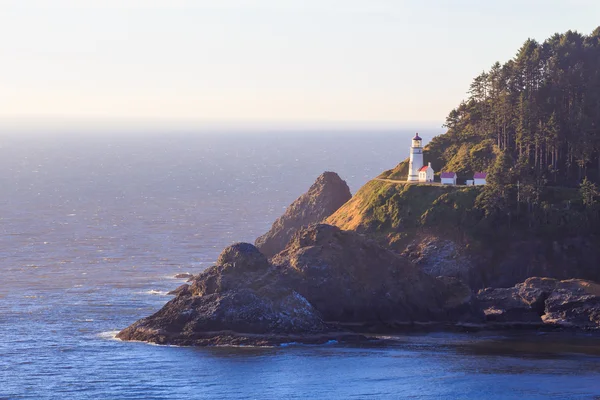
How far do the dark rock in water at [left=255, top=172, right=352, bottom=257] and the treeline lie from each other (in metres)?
17.1

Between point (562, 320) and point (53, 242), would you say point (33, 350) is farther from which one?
point (53, 242)

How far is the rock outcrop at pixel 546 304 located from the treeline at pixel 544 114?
20452 millimetres

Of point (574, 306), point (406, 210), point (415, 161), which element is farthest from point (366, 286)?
point (415, 161)

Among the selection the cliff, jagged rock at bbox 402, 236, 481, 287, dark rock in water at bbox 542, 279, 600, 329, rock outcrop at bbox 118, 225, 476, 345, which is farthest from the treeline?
A: rock outcrop at bbox 118, 225, 476, 345

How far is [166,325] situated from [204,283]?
19.7 feet

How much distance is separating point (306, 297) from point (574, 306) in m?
26.6

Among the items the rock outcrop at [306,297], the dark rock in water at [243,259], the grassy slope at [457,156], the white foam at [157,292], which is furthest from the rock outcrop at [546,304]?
the white foam at [157,292]

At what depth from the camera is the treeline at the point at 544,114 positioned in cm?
13175

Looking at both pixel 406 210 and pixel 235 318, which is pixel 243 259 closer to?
pixel 235 318

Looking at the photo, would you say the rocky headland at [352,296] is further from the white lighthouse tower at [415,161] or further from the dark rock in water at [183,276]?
the white lighthouse tower at [415,161]

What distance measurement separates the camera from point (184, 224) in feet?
582

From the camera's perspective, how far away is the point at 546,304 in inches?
4227

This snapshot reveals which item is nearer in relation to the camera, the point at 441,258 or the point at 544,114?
the point at 441,258

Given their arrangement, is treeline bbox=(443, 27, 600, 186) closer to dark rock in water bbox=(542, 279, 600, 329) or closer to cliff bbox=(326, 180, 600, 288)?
cliff bbox=(326, 180, 600, 288)
